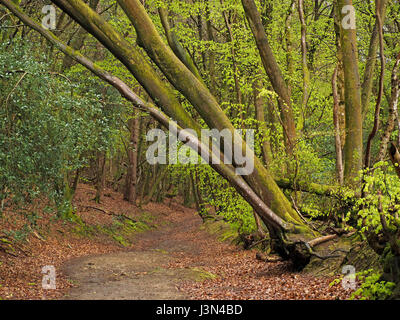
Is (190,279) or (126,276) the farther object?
(126,276)

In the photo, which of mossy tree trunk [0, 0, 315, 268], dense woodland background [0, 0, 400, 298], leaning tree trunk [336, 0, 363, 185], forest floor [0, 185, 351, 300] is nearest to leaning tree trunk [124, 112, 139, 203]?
forest floor [0, 185, 351, 300]

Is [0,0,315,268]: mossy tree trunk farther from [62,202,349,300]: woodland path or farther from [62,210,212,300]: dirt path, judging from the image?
[62,210,212,300]: dirt path

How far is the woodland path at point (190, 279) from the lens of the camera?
824 centimetres

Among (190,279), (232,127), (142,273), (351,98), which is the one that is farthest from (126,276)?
(351,98)

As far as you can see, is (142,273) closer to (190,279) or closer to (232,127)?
(190,279)

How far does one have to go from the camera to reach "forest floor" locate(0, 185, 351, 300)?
8.28 metres

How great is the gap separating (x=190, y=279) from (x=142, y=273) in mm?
1588

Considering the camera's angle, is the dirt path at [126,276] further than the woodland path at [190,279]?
Yes

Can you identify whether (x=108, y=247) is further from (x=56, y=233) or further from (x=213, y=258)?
(x=213, y=258)

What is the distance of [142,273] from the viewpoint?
36.7 feet

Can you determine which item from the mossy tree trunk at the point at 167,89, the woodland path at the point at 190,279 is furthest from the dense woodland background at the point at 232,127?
the woodland path at the point at 190,279

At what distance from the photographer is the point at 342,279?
764 centimetres

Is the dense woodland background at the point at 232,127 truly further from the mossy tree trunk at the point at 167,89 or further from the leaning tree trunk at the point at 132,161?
the leaning tree trunk at the point at 132,161

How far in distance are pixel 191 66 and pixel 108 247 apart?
30.1ft
